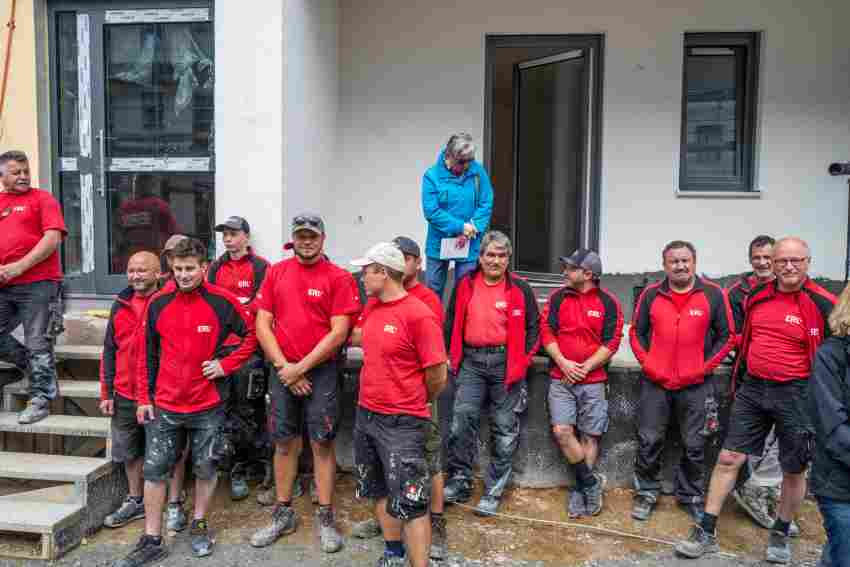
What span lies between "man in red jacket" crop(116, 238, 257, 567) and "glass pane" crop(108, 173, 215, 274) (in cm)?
196

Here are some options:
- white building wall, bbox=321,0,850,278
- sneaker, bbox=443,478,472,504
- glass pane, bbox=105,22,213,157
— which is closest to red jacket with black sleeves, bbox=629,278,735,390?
sneaker, bbox=443,478,472,504

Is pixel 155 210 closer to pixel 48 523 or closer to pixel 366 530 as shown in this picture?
pixel 48 523

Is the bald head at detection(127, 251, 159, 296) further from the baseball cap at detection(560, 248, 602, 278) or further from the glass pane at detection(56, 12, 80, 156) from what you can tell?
the baseball cap at detection(560, 248, 602, 278)

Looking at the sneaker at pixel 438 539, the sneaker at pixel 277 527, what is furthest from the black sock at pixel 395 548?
the sneaker at pixel 277 527

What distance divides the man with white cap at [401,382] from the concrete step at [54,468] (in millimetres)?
2013

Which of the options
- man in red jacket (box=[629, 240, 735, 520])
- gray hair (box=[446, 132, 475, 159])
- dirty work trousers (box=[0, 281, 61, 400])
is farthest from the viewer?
gray hair (box=[446, 132, 475, 159])

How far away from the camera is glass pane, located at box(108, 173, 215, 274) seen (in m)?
6.10

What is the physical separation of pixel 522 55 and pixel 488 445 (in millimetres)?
4669

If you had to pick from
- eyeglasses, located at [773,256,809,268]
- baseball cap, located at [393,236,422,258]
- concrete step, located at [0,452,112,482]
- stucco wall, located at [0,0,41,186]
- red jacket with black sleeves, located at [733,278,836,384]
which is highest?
stucco wall, located at [0,0,41,186]

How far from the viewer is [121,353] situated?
14.9 ft

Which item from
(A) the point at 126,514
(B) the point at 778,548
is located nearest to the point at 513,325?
(B) the point at 778,548

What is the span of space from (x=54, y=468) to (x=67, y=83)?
11.2 ft

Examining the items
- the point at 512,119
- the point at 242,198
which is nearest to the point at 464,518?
the point at 242,198

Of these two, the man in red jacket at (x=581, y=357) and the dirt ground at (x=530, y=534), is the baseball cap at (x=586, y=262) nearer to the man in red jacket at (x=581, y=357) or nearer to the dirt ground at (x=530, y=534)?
the man in red jacket at (x=581, y=357)
